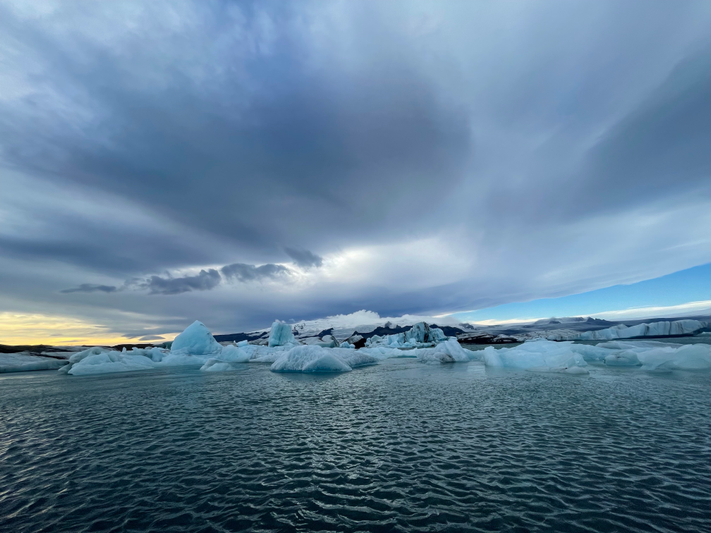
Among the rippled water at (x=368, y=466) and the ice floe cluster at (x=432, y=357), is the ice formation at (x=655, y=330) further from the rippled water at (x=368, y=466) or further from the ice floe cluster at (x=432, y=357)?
the rippled water at (x=368, y=466)

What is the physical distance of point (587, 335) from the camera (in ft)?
388

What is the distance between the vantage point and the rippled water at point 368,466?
639 cm

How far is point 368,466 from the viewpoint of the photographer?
888cm

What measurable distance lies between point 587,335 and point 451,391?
12773 centimetres

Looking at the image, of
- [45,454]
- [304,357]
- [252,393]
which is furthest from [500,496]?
[304,357]

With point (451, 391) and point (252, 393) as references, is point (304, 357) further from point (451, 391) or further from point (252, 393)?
point (451, 391)

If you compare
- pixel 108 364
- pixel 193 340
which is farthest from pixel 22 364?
pixel 193 340

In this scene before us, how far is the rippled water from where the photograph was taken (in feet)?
21.0

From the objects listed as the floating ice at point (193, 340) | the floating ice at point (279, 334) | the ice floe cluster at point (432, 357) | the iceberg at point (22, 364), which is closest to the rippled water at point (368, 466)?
the ice floe cluster at point (432, 357)

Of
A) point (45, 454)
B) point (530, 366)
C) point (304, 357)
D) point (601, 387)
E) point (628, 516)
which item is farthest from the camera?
point (304, 357)

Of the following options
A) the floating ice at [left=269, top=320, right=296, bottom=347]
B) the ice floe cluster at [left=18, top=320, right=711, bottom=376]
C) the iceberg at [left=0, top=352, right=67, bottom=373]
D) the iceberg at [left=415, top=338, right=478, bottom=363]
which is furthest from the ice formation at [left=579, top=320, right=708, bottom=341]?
the iceberg at [left=0, top=352, right=67, bottom=373]

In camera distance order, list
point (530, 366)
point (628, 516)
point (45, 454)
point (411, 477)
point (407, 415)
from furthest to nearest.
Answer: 1. point (530, 366)
2. point (407, 415)
3. point (45, 454)
4. point (411, 477)
5. point (628, 516)

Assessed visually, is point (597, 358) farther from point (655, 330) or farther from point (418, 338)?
point (655, 330)

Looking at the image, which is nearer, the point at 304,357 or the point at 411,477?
the point at 411,477
